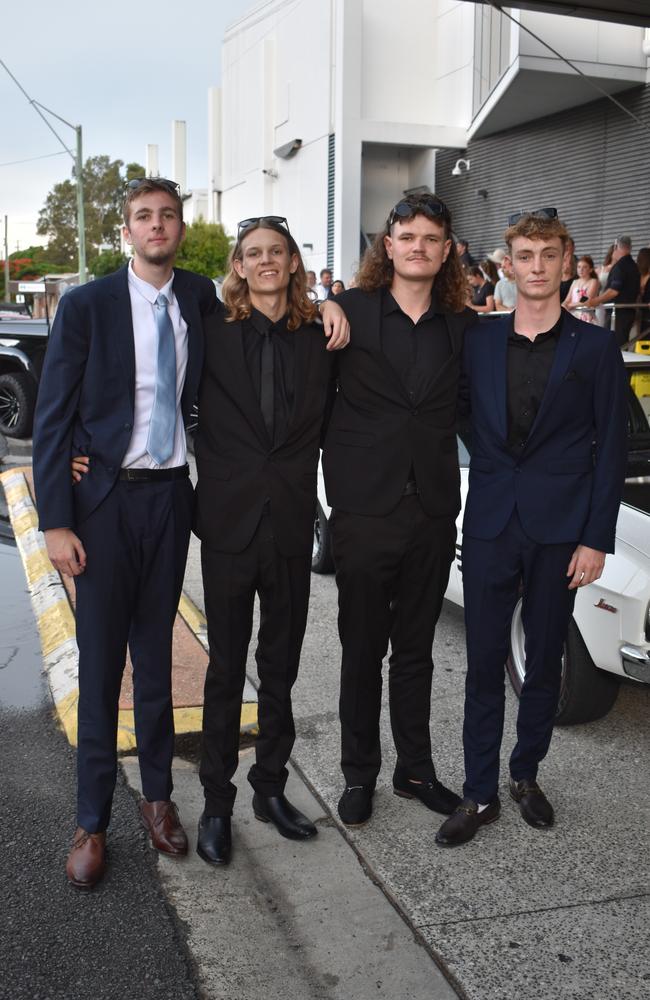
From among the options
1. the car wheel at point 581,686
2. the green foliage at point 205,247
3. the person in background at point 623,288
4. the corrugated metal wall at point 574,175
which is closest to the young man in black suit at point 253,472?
the car wheel at point 581,686

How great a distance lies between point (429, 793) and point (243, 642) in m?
0.96

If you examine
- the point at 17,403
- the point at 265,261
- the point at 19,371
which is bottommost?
the point at 17,403

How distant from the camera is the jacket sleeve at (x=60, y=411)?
10.7 feet

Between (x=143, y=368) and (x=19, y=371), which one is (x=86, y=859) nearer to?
(x=143, y=368)

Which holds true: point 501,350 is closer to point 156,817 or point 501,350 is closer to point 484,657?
point 484,657

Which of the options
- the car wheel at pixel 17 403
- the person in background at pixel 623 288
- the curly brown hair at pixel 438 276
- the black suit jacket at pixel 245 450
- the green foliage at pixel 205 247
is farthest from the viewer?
the green foliage at pixel 205 247

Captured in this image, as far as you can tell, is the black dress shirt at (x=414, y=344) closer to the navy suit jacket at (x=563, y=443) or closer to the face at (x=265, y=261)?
the navy suit jacket at (x=563, y=443)

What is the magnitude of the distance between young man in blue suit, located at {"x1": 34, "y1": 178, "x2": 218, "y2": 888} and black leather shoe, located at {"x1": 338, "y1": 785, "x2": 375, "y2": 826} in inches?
25.1

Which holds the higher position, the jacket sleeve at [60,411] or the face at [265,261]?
the face at [265,261]

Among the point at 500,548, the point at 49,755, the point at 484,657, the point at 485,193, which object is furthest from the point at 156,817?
the point at 485,193

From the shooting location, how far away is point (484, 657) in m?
3.77

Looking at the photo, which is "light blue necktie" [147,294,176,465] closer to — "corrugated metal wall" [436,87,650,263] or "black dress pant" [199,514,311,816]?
"black dress pant" [199,514,311,816]

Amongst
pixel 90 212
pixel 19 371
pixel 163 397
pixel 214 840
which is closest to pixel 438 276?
pixel 163 397

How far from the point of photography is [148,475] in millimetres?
3389
